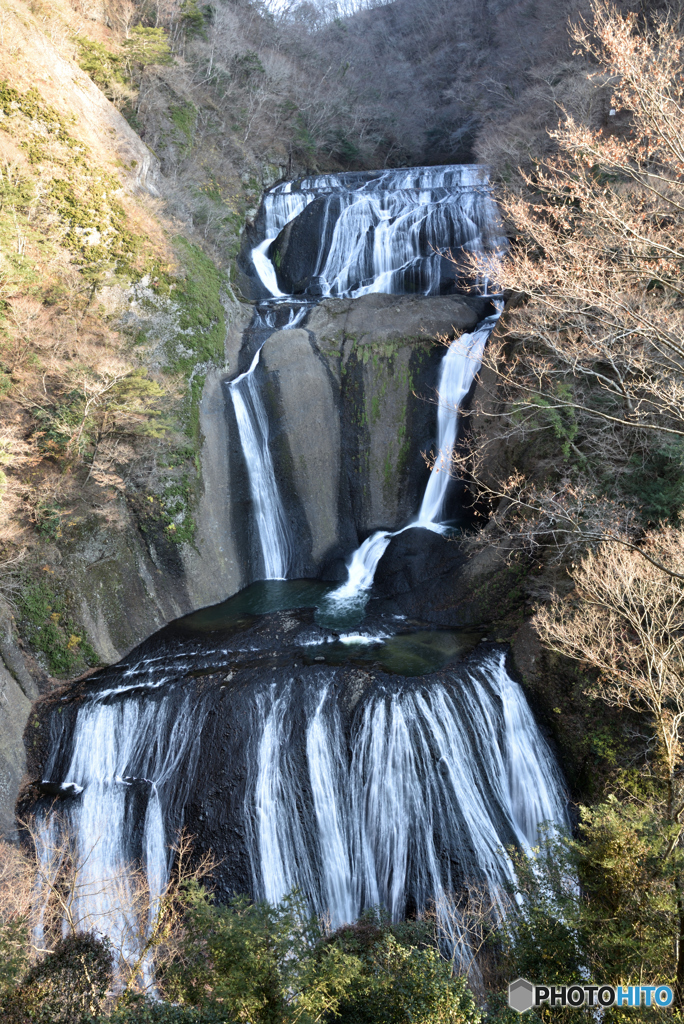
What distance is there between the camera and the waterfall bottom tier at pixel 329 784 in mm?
8703

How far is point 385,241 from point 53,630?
1522 cm

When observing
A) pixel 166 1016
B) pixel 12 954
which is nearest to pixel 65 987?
pixel 12 954

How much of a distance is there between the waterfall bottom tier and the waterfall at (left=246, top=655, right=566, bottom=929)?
18mm

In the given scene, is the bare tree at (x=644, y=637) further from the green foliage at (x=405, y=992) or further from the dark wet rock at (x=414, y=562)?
the dark wet rock at (x=414, y=562)

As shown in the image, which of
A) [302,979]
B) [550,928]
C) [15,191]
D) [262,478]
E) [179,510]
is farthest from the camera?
[262,478]

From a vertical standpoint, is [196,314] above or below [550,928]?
above

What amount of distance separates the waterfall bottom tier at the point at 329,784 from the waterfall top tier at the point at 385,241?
13.0 metres

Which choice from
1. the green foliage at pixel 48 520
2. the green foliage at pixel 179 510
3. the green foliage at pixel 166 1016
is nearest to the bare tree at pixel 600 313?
the green foliage at pixel 166 1016

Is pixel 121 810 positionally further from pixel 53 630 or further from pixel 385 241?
pixel 385 241

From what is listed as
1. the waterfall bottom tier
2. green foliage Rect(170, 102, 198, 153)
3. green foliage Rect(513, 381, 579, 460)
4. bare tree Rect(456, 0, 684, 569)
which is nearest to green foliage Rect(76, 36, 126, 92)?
green foliage Rect(170, 102, 198, 153)

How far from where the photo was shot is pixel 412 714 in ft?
30.6

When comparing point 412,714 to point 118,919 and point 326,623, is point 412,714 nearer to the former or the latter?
point 326,623

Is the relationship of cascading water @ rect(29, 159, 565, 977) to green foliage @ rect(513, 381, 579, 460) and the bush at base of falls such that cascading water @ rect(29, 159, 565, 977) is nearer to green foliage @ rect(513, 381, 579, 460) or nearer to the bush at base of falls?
the bush at base of falls

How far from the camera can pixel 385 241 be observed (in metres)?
18.7
